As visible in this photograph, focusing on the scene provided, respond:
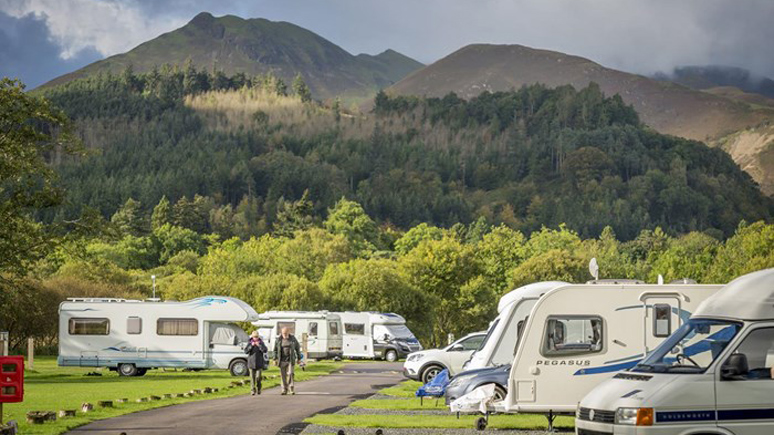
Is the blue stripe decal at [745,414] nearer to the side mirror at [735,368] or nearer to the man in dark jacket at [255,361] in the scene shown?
the side mirror at [735,368]

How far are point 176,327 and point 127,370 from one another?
2393 mm

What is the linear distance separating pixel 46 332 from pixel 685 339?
58.3m

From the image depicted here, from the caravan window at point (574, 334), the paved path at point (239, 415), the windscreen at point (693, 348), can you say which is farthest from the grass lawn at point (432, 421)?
the windscreen at point (693, 348)

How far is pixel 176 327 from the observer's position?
144 feet

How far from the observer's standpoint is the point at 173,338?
43.8 meters

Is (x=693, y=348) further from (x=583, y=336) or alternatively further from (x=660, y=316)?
(x=660, y=316)

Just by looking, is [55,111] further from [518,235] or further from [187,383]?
[518,235]

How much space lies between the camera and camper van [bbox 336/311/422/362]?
203 ft

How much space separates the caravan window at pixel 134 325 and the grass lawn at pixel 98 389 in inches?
67.4

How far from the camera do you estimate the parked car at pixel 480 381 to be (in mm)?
21297

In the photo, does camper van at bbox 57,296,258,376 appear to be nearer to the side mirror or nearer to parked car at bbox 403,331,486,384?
parked car at bbox 403,331,486,384

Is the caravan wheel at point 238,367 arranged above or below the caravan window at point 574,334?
below

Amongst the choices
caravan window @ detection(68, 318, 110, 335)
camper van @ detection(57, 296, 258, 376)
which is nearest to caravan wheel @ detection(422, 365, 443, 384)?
camper van @ detection(57, 296, 258, 376)

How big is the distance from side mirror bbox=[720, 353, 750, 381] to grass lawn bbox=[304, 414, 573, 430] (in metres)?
7.64
